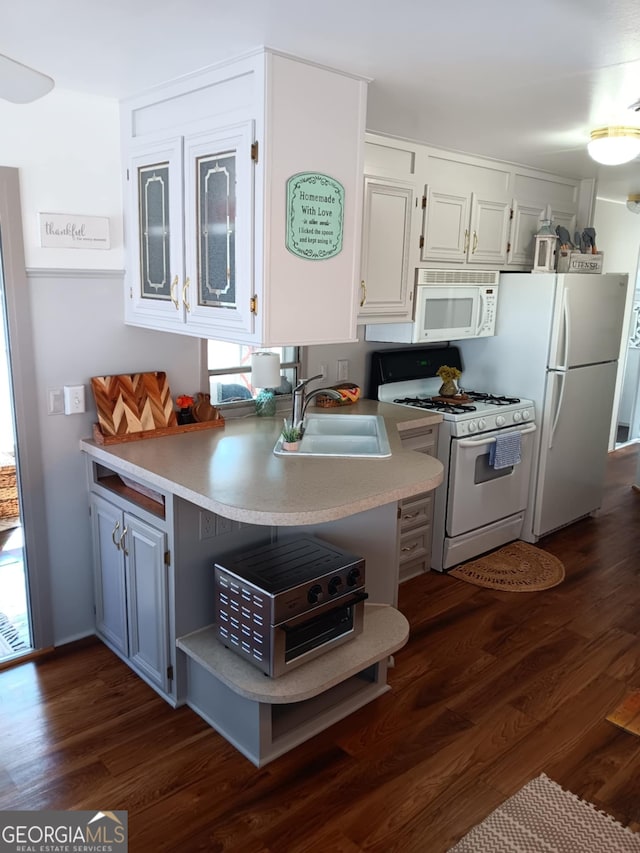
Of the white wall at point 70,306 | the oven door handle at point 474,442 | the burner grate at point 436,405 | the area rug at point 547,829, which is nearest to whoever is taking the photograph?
the area rug at point 547,829

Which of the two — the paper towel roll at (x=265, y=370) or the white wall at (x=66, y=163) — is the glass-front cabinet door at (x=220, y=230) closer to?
the paper towel roll at (x=265, y=370)

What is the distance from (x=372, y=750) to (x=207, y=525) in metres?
1.03

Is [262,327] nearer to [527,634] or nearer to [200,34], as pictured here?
[200,34]

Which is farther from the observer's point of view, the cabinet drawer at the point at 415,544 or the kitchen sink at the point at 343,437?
the cabinet drawer at the point at 415,544

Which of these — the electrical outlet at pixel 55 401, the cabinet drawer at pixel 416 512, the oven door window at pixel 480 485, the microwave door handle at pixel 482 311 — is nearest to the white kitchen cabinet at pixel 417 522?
the cabinet drawer at pixel 416 512

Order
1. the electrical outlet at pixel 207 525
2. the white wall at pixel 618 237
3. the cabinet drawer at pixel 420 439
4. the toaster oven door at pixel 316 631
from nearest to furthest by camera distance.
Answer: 1. the toaster oven door at pixel 316 631
2. the electrical outlet at pixel 207 525
3. the cabinet drawer at pixel 420 439
4. the white wall at pixel 618 237

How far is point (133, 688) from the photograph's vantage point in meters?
2.77

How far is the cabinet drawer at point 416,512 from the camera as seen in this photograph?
3.68 m

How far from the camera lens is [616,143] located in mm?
3053

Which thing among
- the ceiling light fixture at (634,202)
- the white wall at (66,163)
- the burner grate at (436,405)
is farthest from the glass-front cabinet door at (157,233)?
the ceiling light fixture at (634,202)

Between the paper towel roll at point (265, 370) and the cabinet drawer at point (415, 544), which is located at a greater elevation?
the paper towel roll at point (265, 370)

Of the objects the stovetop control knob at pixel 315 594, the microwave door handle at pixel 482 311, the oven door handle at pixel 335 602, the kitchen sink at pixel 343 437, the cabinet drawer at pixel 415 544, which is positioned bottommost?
the cabinet drawer at pixel 415 544

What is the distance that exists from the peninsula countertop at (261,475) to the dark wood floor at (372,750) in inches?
35.9

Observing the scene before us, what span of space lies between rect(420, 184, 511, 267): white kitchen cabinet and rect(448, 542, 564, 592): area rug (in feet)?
5.92
